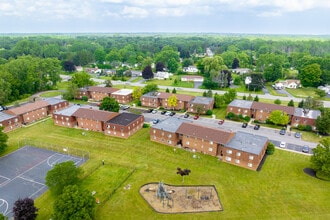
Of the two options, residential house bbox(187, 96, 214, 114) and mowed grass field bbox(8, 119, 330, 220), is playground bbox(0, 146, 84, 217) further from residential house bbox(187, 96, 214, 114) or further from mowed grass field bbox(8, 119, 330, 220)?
residential house bbox(187, 96, 214, 114)

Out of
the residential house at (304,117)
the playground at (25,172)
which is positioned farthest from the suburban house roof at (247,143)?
the playground at (25,172)

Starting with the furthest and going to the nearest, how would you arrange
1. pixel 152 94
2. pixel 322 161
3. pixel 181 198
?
1. pixel 152 94
2. pixel 322 161
3. pixel 181 198

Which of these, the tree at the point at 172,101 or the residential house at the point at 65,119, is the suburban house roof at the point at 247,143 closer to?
the tree at the point at 172,101

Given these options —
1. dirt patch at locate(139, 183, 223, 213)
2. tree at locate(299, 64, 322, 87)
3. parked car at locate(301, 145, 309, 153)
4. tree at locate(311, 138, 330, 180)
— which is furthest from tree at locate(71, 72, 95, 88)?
tree at locate(299, 64, 322, 87)

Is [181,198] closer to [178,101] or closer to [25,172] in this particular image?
[25,172]

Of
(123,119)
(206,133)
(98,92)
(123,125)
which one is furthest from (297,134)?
(98,92)
